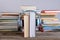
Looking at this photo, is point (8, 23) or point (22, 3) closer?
point (8, 23)

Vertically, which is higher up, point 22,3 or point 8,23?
point 22,3

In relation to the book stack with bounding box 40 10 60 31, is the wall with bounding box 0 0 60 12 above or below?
above

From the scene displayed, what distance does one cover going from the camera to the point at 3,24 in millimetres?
1099

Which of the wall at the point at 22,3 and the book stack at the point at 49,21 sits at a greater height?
the wall at the point at 22,3

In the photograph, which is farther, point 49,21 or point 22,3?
point 22,3

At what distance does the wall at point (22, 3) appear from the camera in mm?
1431

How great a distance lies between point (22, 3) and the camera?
1.43 meters

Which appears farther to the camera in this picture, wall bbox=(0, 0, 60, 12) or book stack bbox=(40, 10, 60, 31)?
wall bbox=(0, 0, 60, 12)

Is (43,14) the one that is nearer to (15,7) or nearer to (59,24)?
(59,24)

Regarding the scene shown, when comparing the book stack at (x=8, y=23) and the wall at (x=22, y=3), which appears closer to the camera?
the book stack at (x=8, y=23)

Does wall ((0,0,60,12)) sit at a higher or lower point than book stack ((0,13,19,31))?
higher

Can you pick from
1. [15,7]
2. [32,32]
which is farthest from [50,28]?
[15,7]

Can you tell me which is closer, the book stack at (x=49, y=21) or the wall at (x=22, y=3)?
the book stack at (x=49, y=21)

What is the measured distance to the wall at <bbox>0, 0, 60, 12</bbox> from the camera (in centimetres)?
143
